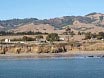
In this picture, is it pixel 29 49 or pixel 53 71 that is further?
pixel 29 49

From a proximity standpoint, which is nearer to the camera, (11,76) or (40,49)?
(11,76)

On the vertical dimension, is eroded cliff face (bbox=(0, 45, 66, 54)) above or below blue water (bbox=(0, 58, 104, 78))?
above

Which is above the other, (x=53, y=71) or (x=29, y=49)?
(x=29, y=49)

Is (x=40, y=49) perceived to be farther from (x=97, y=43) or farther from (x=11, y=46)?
(x=97, y=43)

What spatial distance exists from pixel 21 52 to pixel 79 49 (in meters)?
20.0

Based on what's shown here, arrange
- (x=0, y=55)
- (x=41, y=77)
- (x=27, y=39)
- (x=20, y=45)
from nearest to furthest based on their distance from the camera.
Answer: (x=41, y=77)
(x=0, y=55)
(x=20, y=45)
(x=27, y=39)

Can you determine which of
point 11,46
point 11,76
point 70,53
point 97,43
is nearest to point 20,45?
point 11,46

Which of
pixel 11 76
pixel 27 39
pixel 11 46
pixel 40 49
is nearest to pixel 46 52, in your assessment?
pixel 40 49

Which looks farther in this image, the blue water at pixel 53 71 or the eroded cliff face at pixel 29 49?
the eroded cliff face at pixel 29 49

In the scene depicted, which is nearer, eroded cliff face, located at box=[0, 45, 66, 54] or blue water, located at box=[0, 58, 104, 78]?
blue water, located at box=[0, 58, 104, 78]

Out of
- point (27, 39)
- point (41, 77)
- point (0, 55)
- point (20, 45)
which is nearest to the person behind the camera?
point (41, 77)

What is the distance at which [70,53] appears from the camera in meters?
138

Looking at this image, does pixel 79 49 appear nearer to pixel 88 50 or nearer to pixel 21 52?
pixel 88 50

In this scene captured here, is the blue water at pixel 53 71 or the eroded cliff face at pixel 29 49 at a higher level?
the eroded cliff face at pixel 29 49
